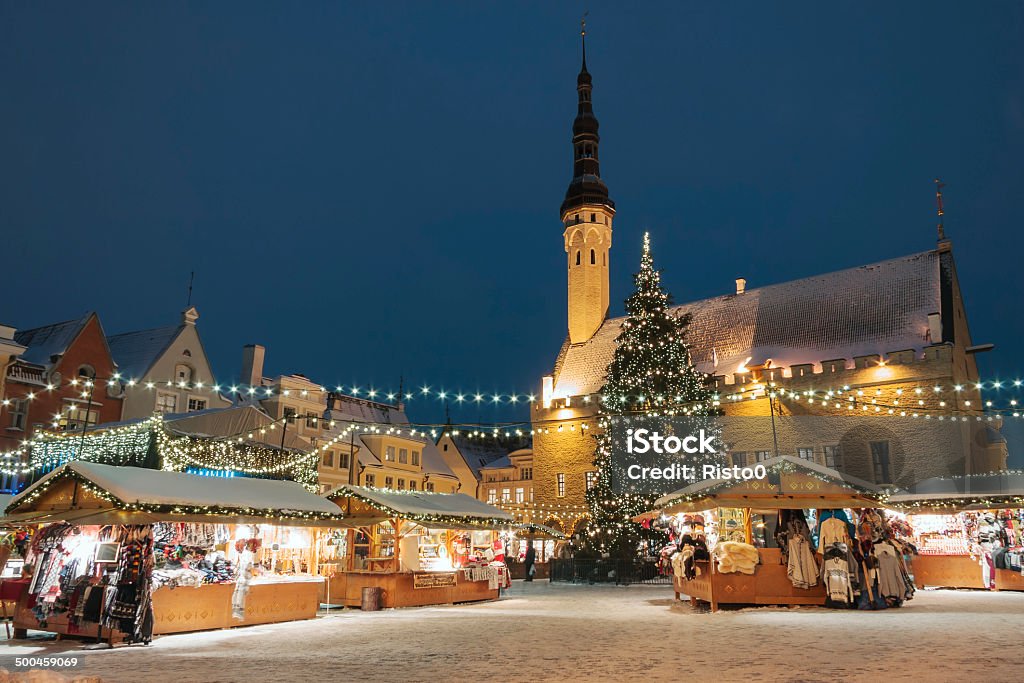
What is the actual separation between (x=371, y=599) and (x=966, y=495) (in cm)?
1578

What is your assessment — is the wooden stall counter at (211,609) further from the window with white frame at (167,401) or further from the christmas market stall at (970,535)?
the window with white frame at (167,401)

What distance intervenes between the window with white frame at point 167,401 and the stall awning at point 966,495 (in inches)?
1047

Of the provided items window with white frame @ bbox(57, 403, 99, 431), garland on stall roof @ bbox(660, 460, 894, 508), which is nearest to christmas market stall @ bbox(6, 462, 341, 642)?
garland on stall roof @ bbox(660, 460, 894, 508)

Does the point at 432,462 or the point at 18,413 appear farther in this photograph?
the point at 432,462

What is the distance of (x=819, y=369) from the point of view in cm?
3259

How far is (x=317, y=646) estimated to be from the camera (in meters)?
10.6

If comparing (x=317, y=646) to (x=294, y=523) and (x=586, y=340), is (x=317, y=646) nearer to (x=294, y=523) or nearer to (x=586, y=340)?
(x=294, y=523)

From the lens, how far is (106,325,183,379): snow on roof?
3318 centimetres

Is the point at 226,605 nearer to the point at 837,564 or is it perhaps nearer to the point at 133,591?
the point at 133,591

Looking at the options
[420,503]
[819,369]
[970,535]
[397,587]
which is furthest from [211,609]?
[819,369]

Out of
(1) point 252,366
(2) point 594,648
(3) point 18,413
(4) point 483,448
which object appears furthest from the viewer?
(4) point 483,448

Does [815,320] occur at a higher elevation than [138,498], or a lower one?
higher

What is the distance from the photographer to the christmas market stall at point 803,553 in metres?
15.2

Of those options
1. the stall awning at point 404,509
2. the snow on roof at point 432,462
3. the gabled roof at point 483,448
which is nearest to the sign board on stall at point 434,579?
the stall awning at point 404,509
